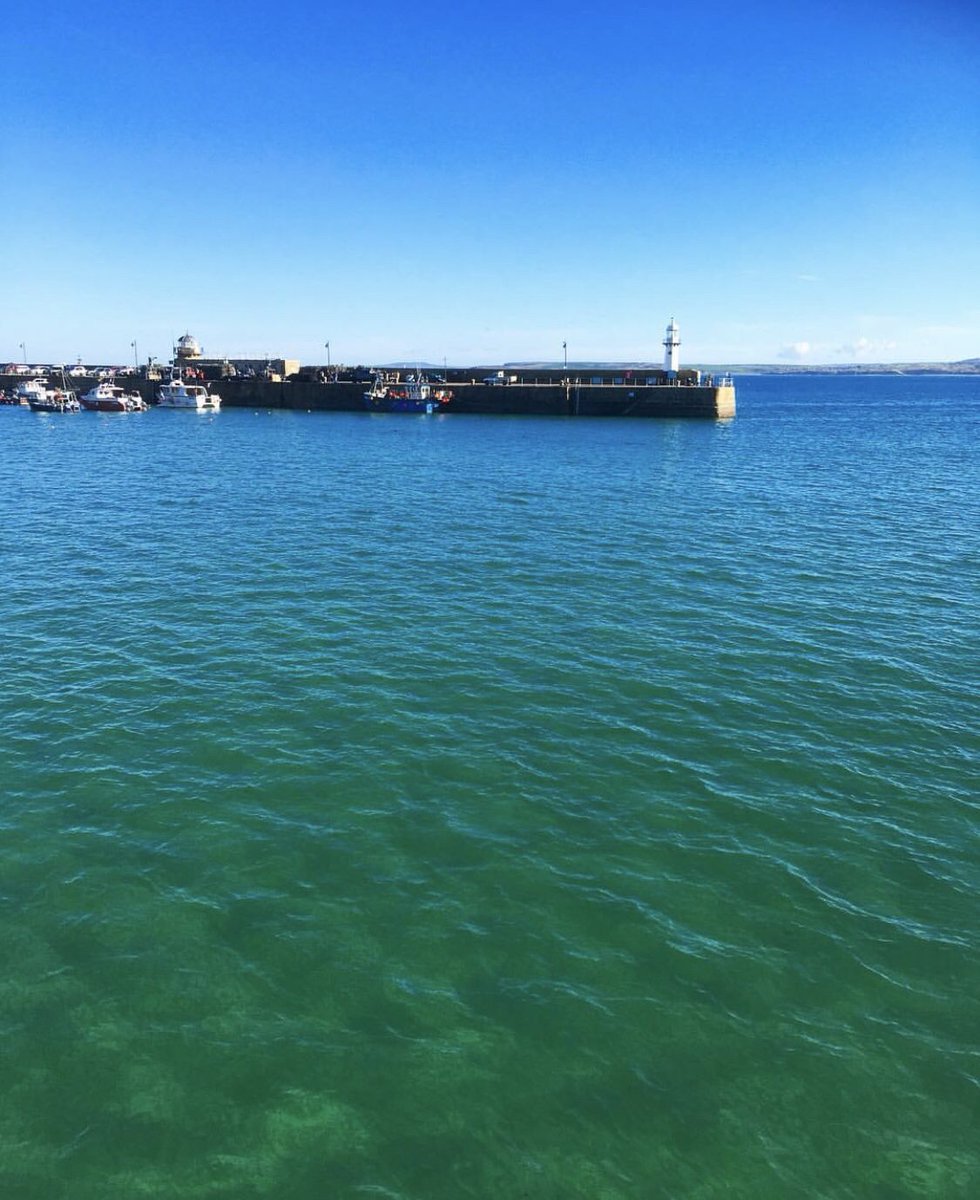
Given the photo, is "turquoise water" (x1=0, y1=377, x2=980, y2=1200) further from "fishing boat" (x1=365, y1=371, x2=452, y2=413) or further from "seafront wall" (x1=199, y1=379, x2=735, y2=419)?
"fishing boat" (x1=365, y1=371, x2=452, y2=413)

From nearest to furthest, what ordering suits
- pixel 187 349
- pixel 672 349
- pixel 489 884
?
pixel 489 884 < pixel 672 349 < pixel 187 349

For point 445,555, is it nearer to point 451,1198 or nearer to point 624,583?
point 624,583

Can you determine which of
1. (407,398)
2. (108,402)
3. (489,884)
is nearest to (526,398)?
(407,398)

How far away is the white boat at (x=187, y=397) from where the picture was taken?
145m

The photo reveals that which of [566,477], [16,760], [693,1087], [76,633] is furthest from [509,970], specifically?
[566,477]

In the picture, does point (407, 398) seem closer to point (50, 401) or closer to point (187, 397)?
point (187, 397)

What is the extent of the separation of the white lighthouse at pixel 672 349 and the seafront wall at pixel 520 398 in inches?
197

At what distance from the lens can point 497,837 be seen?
15227 millimetres

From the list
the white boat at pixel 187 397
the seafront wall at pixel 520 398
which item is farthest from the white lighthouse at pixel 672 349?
the white boat at pixel 187 397

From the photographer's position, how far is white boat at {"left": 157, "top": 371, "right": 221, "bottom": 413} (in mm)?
144625

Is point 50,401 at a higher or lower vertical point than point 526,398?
higher

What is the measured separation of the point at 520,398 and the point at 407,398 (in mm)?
20049

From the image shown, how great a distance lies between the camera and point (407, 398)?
135 m

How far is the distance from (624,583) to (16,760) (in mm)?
22008
